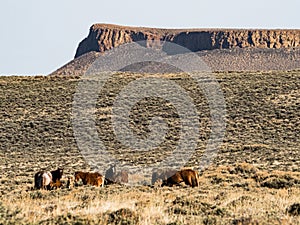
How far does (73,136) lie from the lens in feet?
125

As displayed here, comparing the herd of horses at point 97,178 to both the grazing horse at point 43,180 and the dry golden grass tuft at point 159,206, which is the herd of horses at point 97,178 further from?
the dry golden grass tuft at point 159,206

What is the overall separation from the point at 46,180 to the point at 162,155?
1538 cm

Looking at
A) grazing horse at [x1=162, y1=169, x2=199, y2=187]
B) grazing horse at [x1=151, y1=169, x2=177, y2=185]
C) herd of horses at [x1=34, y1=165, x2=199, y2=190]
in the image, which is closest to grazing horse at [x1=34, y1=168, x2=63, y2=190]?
herd of horses at [x1=34, y1=165, x2=199, y2=190]

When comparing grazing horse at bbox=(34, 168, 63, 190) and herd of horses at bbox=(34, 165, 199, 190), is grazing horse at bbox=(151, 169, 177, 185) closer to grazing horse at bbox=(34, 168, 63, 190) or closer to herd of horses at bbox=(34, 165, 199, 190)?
herd of horses at bbox=(34, 165, 199, 190)

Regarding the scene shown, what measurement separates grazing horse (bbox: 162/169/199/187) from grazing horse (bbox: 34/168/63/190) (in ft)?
10.1

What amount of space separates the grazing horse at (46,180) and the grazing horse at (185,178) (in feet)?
10.1

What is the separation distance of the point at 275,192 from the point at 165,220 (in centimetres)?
567

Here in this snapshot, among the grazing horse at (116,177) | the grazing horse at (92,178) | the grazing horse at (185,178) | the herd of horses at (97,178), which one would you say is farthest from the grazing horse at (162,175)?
the grazing horse at (92,178)

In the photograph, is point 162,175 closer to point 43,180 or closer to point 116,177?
point 116,177

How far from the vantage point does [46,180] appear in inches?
595

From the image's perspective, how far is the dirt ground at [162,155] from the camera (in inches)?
377

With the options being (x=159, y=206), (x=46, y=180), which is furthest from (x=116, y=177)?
(x=159, y=206)

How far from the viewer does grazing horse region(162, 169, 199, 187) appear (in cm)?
1557

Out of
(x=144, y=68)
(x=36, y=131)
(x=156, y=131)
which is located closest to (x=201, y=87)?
(x=156, y=131)
